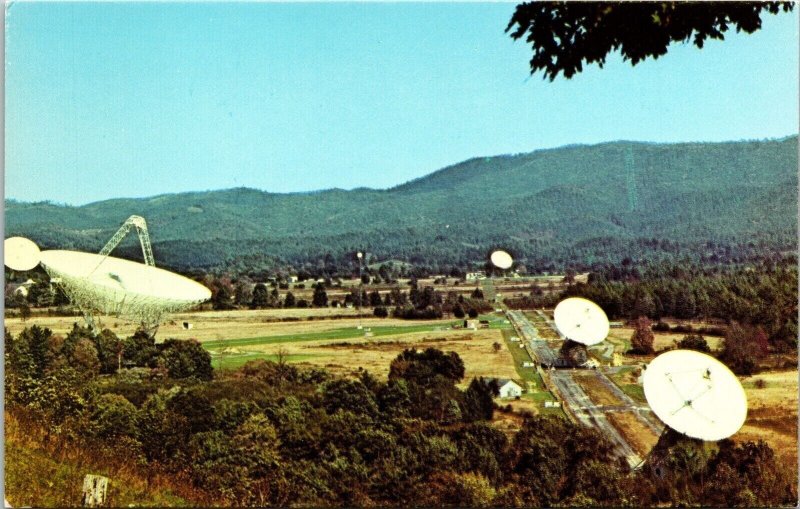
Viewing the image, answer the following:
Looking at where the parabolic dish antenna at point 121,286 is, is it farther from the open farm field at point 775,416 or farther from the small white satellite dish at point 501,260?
the open farm field at point 775,416

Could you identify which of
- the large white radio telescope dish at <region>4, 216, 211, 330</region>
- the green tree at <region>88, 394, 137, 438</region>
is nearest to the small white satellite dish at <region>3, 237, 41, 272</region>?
the large white radio telescope dish at <region>4, 216, 211, 330</region>

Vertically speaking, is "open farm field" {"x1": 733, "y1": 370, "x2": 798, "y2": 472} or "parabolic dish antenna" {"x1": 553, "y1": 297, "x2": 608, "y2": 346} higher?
"parabolic dish antenna" {"x1": 553, "y1": 297, "x2": 608, "y2": 346}

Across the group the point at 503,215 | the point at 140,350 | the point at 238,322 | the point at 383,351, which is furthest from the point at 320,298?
the point at 503,215

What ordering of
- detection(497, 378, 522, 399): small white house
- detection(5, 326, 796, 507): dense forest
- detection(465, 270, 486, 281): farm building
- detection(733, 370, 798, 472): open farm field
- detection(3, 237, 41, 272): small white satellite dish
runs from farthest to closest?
detection(465, 270, 486, 281): farm building, detection(3, 237, 41, 272): small white satellite dish, detection(497, 378, 522, 399): small white house, detection(733, 370, 798, 472): open farm field, detection(5, 326, 796, 507): dense forest

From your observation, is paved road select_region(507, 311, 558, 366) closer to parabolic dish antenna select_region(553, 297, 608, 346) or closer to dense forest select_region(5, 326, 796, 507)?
parabolic dish antenna select_region(553, 297, 608, 346)

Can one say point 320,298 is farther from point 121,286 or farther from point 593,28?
point 593,28
